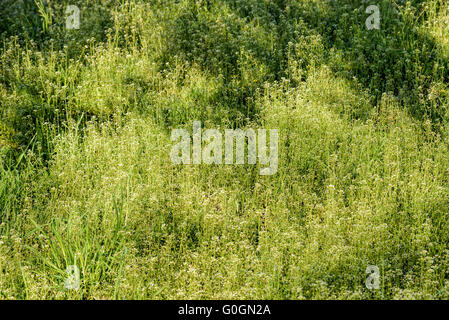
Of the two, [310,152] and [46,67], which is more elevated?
[46,67]

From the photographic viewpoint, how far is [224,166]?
5613 mm

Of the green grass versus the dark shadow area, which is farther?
the dark shadow area

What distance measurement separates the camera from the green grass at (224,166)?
443 cm

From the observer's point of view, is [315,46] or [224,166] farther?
[315,46]

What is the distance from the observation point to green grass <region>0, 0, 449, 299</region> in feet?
14.5

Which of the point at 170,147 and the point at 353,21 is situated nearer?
the point at 170,147

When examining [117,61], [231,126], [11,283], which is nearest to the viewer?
[11,283]

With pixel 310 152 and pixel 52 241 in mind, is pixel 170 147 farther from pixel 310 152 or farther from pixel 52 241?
pixel 52 241

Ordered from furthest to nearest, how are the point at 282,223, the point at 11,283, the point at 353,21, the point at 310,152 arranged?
the point at 353,21 < the point at 310,152 < the point at 282,223 < the point at 11,283

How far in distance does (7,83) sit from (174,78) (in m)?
2.00

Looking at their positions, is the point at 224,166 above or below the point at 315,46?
below

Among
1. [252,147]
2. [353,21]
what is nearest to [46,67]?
[252,147]

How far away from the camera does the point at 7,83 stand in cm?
692

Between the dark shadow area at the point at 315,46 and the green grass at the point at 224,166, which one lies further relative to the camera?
the dark shadow area at the point at 315,46
